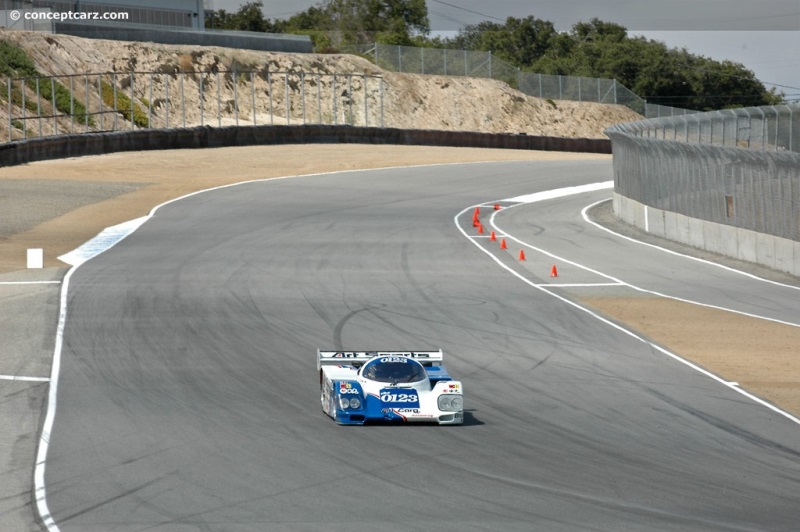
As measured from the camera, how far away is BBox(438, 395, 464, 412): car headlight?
50.0 feet

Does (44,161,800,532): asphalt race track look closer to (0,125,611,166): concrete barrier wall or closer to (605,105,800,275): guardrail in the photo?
(605,105,800,275): guardrail

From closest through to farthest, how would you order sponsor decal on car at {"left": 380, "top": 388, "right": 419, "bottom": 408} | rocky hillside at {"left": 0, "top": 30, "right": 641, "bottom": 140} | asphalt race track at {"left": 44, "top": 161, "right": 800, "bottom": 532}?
1. asphalt race track at {"left": 44, "top": 161, "right": 800, "bottom": 532}
2. sponsor decal on car at {"left": 380, "top": 388, "right": 419, "bottom": 408}
3. rocky hillside at {"left": 0, "top": 30, "right": 641, "bottom": 140}

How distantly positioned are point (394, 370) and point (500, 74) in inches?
3387

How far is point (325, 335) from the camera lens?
21.4m

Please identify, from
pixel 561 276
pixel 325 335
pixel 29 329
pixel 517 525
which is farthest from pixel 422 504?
pixel 561 276

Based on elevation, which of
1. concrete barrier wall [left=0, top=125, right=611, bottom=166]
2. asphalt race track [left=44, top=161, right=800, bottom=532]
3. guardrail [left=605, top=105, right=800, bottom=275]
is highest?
concrete barrier wall [left=0, top=125, right=611, bottom=166]

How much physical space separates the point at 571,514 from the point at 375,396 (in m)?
4.01

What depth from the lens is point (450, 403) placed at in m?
15.3

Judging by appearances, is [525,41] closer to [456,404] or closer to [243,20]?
[243,20]

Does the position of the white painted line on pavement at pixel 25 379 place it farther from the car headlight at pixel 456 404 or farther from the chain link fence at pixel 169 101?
the chain link fence at pixel 169 101

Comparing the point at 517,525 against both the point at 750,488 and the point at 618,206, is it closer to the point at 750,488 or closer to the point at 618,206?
the point at 750,488

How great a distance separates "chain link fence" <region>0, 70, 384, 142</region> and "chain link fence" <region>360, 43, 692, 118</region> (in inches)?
239

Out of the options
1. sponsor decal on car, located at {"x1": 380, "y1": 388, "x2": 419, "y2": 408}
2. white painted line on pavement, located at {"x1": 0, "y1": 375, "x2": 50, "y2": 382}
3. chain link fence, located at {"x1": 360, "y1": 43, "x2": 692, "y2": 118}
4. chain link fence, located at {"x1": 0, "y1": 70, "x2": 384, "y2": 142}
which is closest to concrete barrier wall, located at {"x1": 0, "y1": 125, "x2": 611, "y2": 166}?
chain link fence, located at {"x1": 0, "y1": 70, "x2": 384, "y2": 142}

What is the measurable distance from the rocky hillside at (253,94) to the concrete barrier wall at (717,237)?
2648 cm
